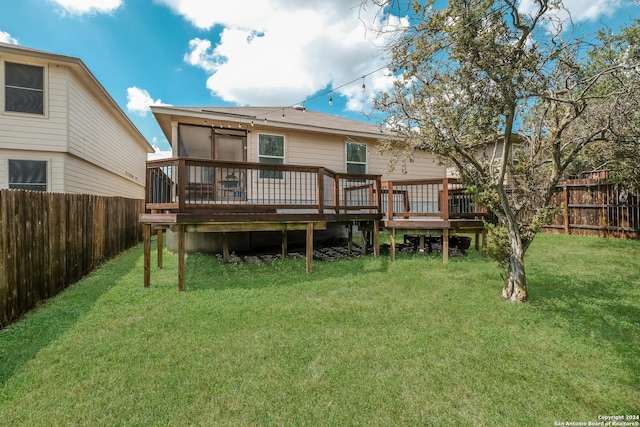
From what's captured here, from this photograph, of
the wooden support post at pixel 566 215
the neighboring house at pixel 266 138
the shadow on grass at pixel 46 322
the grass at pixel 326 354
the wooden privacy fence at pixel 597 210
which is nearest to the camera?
the grass at pixel 326 354

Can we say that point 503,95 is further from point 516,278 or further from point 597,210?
point 597,210

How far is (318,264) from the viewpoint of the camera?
258 inches

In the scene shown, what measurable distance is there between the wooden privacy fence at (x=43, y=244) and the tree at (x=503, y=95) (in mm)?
4984

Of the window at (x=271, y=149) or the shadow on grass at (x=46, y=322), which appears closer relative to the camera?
the shadow on grass at (x=46, y=322)

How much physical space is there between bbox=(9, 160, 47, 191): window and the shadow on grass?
4.59 m

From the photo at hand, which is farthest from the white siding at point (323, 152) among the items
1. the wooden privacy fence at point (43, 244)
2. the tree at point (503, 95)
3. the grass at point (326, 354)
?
the grass at point (326, 354)

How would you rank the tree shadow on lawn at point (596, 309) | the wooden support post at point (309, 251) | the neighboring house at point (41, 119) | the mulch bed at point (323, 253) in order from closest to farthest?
the tree shadow on lawn at point (596, 309)
the wooden support post at point (309, 251)
the mulch bed at point (323, 253)
the neighboring house at point (41, 119)

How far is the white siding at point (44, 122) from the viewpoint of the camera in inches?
306

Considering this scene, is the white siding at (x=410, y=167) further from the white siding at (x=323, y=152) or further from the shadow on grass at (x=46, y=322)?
the shadow on grass at (x=46, y=322)

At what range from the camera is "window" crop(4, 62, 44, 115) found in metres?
7.77

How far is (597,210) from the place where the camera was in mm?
9852

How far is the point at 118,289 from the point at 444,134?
5383 mm

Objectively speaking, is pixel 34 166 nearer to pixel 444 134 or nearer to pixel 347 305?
pixel 347 305

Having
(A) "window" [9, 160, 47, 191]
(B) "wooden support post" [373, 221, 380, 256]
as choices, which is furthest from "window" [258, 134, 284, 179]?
(A) "window" [9, 160, 47, 191]
